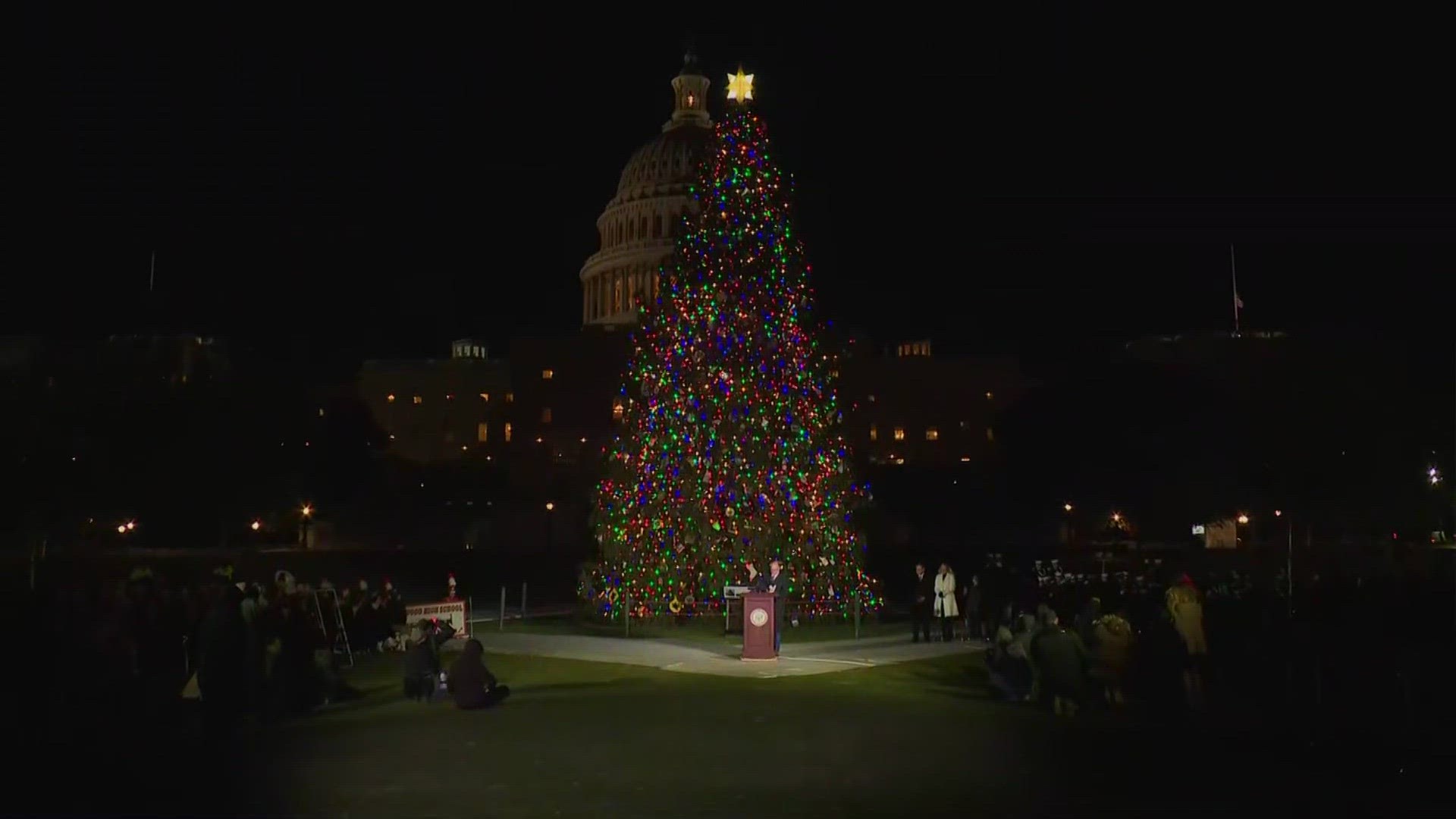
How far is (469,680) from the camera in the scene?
1756 centimetres

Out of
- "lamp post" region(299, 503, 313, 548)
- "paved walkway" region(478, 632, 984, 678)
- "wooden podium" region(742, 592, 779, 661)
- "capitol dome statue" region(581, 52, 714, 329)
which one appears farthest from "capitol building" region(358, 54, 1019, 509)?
"wooden podium" region(742, 592, 779, 661)

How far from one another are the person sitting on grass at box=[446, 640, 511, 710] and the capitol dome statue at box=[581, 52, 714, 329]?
102 m

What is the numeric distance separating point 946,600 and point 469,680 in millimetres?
12469

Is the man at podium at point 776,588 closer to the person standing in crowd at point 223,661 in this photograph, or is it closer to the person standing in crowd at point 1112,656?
the person standing in crowd at point 1112,656

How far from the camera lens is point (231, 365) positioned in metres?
79.3

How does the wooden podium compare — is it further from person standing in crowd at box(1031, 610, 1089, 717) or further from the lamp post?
the lamp post

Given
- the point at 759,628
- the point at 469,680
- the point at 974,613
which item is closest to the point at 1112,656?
the point at 759,628

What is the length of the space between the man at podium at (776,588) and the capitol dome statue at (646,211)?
92929 mm

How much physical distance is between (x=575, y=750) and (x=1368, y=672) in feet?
31.3

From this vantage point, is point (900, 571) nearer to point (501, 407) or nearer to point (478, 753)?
point (478, 753)

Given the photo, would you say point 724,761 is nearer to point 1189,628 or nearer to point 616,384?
point 1189,628

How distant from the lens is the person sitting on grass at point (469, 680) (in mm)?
17516

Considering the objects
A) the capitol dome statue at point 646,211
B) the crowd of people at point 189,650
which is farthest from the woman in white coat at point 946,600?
the capitol dome statue at point 646,211

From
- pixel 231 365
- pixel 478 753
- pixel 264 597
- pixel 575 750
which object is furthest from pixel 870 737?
pixel 231 365
